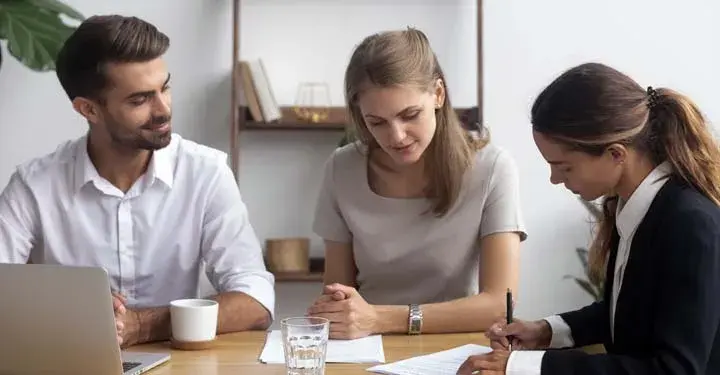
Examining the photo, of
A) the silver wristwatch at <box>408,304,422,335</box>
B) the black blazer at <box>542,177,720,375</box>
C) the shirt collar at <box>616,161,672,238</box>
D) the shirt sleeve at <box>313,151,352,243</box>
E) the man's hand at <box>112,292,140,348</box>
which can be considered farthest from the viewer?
the shirt sleeve at <box>313,151,352,243</box>

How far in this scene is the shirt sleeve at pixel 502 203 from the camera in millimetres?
1831

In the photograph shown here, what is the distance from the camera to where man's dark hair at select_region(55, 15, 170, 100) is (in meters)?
1.85

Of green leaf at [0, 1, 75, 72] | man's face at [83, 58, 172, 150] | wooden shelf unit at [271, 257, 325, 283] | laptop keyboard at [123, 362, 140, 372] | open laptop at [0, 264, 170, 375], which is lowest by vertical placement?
wooden shelf unit at [271, 257, 325, 283]

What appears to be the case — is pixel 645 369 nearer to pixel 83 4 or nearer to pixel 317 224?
pixel 317 224

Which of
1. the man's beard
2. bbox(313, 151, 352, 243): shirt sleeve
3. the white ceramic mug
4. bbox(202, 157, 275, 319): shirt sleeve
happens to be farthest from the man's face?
the white ceramic mug

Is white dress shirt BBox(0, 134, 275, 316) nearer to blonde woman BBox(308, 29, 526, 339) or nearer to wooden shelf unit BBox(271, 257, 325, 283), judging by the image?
blonde woman BBox(308, 29, 526, 339)

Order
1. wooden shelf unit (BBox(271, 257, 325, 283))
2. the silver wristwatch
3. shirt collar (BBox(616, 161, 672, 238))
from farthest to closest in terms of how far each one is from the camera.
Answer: wooden shelf unit (BBox(271, 257, 325, 283)) < the silver wristwatch < shirt collar (BBox(616, 161, 672, 238))

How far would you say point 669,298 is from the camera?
116cm

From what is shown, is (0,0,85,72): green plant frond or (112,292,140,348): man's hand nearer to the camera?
(112,292,140,348): man's hand

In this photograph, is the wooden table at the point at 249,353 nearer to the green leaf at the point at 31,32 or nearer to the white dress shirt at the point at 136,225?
the white dress shirt at the point at 136,225

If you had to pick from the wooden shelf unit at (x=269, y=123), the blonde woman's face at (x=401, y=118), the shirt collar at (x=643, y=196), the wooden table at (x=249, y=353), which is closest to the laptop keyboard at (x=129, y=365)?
the wooden table at (x=249, y=353)

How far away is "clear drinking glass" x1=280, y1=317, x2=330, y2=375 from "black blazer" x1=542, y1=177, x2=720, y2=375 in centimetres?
33

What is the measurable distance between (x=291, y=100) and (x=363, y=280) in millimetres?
1235

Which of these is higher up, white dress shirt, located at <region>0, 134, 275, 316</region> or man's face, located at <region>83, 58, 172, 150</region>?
man's face, located at <region>83, 58, 172, 150</region>
